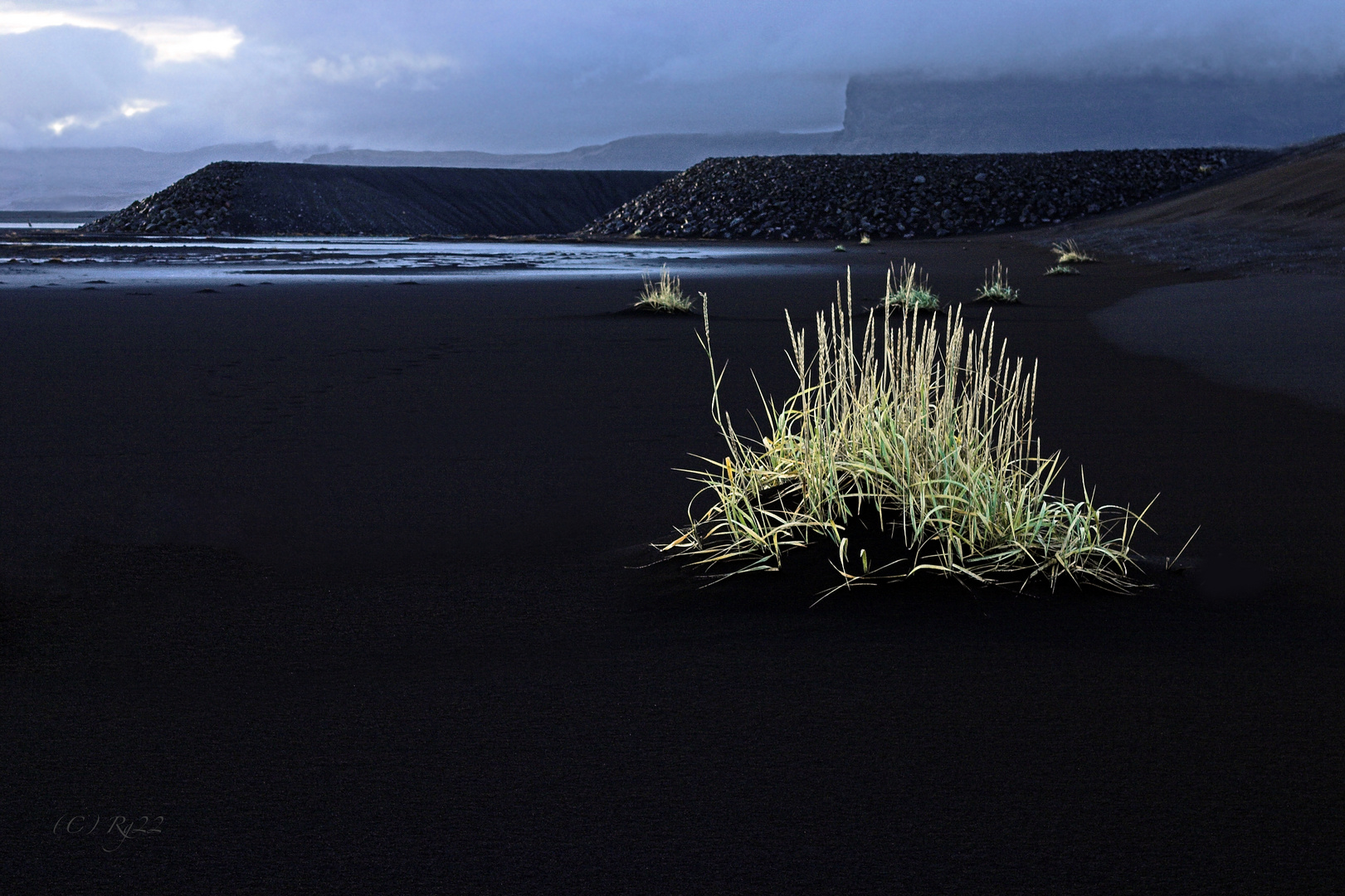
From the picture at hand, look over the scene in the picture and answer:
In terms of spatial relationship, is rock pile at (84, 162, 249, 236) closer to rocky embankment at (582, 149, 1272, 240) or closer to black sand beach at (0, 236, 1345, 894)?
Result: rocky embankment at (582, 149, 1272, 240)

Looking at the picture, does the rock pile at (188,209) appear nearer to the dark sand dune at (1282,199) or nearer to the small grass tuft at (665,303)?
the dark sand dune at (1282,199)

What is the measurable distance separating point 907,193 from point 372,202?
30257 mm

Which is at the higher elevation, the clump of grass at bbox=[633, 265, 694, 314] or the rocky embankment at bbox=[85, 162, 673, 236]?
the rocky embankment at bbox=[85, 162, 673, 236]

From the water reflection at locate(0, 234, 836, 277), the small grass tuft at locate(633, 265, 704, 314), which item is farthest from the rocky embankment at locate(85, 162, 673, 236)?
the small grass tuft at locate(633, 265, 704, 314)

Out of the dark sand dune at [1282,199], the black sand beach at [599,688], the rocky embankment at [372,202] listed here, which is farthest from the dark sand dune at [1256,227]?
the rocky embankment at [372,202]

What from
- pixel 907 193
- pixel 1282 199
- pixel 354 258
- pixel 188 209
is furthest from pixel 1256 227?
pixel 188 209

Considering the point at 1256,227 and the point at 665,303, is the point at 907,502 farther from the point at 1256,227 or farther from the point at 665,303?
the point at 1256,227

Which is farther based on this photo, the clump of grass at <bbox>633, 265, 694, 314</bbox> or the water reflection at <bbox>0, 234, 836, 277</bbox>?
the water reflection at <bbox>0, 234, 836, 277</bbox>

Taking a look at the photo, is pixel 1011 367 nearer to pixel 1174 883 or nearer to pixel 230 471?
pixel 230 471

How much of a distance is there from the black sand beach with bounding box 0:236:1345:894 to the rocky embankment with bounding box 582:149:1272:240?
42552 millimetres

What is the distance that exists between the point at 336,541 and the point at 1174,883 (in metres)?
2.89

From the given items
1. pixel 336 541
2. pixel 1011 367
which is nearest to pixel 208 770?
pixel 336 541

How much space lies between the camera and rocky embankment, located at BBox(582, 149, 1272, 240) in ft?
154

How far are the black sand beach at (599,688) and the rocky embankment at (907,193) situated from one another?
4255 centimetres
